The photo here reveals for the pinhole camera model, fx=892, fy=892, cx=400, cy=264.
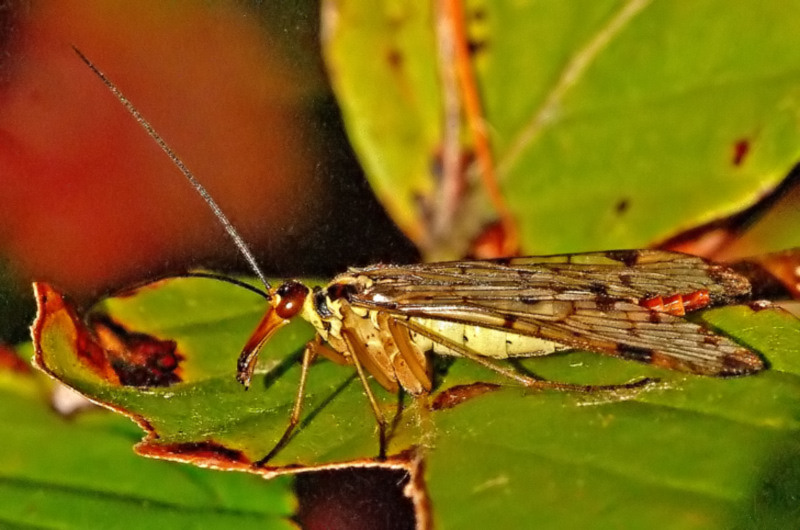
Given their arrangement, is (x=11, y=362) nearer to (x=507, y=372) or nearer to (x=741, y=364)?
(x=507, y=372)

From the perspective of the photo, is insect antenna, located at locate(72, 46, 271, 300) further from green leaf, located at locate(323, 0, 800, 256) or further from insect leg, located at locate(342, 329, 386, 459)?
green leaf, located at locate(323, 0, 800, 256)

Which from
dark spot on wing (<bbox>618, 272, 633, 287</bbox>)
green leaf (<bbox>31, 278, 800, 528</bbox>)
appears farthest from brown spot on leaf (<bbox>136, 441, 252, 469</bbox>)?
dark spot on wing (<bbox>618, 272, 633, 287</bbox>)

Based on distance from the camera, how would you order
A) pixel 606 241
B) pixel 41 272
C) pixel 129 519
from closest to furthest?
1. pixel 129 519
2. pixel 41 272
3. pixel 606 241

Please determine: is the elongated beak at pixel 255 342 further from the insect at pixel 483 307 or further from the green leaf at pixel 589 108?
the green leaf at pixel 589 108

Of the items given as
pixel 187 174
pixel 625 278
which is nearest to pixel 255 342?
pixel 187 174

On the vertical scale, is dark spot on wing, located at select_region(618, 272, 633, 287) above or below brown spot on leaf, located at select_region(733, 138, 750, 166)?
below

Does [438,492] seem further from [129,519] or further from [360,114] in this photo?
[360,114]

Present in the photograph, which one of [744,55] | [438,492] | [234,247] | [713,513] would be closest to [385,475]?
[438,492]
